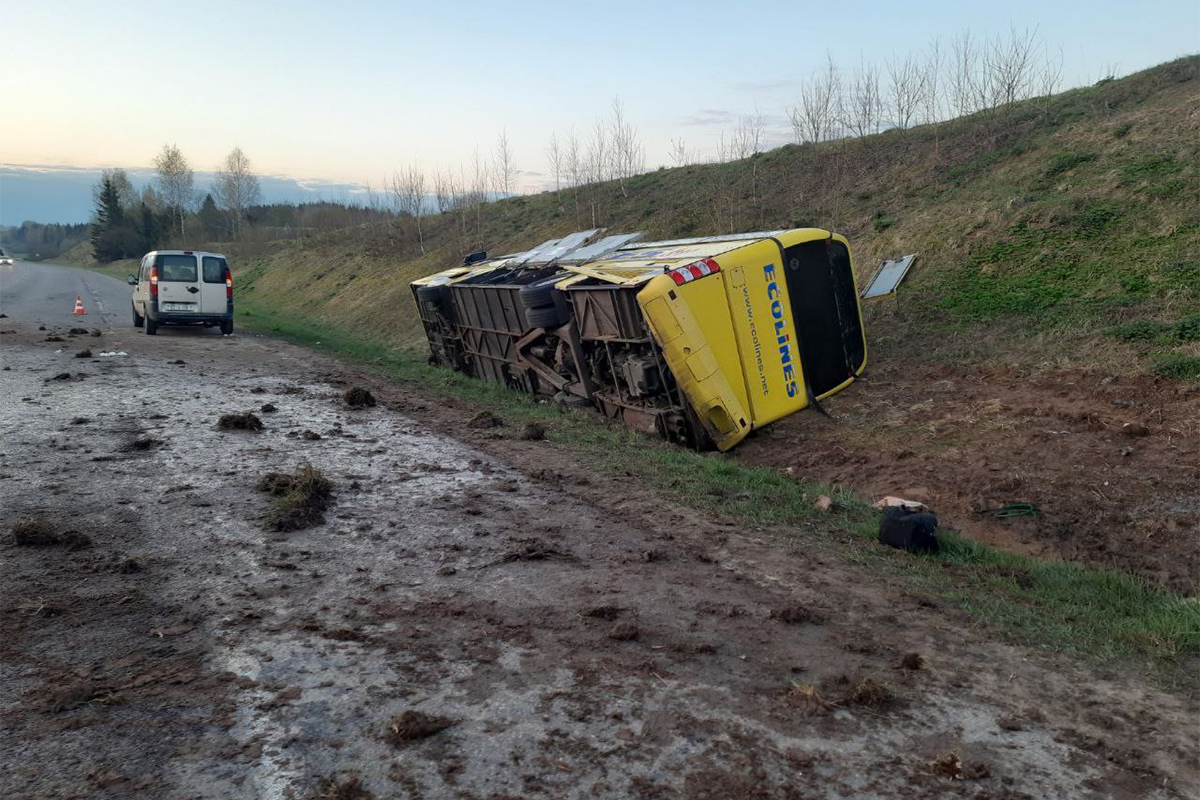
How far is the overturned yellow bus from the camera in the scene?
870 centimetres

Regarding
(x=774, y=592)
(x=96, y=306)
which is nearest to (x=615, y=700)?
(x=774, y=592)

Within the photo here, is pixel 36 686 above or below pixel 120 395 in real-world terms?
below

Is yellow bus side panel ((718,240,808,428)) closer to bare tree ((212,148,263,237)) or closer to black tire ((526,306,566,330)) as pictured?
black tire ((526,306,566,330))

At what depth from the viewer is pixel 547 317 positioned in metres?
11.1

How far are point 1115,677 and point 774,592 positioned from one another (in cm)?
170

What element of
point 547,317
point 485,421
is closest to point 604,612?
point 485,421

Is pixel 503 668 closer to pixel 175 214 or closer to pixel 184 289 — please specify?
pixel 184 289

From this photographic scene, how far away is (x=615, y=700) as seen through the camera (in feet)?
→ 11.9

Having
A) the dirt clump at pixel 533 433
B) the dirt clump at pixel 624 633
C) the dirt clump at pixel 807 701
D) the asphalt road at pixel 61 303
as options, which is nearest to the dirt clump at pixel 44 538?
the dirt clump at pixel 624 633

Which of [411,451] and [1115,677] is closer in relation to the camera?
[1115,677]

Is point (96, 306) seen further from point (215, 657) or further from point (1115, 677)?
point (1115, 677)

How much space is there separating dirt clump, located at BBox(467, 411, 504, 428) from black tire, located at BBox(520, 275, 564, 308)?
172 centimetres

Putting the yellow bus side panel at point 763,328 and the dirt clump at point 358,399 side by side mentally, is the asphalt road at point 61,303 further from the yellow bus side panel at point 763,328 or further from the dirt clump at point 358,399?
the yellow bus side panel at point 763,328

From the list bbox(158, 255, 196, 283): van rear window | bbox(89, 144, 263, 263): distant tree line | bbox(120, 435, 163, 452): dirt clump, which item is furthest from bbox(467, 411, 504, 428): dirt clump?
bbox(89, 144, 263, 263): distant tree line
